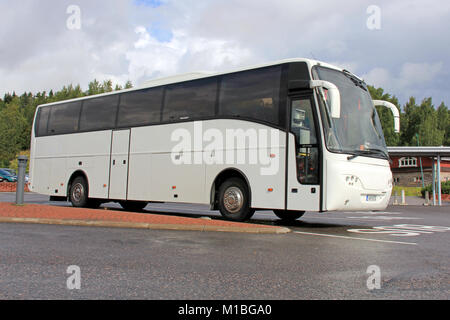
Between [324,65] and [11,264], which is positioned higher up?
[324,65]

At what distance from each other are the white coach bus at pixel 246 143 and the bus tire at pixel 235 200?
25 mm

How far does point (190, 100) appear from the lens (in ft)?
41.9

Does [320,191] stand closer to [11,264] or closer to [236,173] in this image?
[236,173]

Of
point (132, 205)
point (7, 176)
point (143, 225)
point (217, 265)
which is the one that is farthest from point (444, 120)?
point (217, 265)

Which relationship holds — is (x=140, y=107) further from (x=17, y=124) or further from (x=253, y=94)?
(x=17, y=124)

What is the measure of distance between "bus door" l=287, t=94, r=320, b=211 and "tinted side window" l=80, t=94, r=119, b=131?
705 cm

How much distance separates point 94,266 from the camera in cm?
540

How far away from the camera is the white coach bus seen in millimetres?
9922

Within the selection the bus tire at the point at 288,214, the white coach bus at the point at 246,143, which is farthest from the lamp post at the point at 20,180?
the bus tire at the point at 288,214

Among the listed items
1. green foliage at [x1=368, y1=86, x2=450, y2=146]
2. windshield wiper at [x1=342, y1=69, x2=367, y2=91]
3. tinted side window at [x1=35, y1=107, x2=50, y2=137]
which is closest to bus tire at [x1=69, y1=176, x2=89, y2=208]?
tinted side window at [x1=35, y1=107, x2=50, y2=137]

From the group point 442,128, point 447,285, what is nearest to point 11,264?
point 447,285

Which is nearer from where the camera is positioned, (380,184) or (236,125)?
(380,184)

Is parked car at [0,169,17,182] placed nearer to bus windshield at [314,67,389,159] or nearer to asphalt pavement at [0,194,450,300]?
asphalt pavement at [0,194,450,300]

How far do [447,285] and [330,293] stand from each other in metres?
1.32
